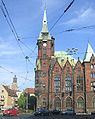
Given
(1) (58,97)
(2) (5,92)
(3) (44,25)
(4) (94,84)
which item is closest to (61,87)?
(1) (58,97)

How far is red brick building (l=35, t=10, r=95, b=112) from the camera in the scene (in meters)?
89.7

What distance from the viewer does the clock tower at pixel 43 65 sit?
91688mm

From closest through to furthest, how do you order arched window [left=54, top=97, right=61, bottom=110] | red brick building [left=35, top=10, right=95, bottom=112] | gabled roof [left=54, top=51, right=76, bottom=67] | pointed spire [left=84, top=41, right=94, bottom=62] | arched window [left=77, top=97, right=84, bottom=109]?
arched window [left=77, top=97, right=84, bottom=109] < red brick building [left=35, top=10, right=95, bottom=112] < arched window [left=54, top=97, right=61, bottom=110] < pointed spire [left=84, top=41, right=94, bottom=62] < gabled roof [left=54, top=51, right=76, bottom=67]

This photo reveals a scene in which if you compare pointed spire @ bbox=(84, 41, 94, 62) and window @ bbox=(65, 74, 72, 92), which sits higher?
pointed spire @ bbox=(84, 41, 94, 62)

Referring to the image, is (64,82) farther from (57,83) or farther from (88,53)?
(88,53)

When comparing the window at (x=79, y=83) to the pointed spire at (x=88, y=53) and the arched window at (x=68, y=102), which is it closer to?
the arched window at (x=68, y=102)

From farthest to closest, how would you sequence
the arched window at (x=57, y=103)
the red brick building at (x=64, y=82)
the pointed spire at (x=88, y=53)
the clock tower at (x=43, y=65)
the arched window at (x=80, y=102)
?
the pointed spire at (x=88, y=53) < the clock tower at (x=43, y=65) < the arched window at (x=57, y=103) < the red brick building at (x=64, y=82) < the arched window at (x=80, y=102)

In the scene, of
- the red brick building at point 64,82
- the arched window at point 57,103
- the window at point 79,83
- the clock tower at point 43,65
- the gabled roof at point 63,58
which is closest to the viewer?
the red brick building at point 64,82

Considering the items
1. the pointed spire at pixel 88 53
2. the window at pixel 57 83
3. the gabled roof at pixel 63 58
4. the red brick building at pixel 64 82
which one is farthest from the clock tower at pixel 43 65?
the pointed spire at pixel 88 53

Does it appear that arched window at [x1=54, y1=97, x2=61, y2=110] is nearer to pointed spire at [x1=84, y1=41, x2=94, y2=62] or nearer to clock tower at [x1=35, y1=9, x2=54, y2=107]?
clock tower at [x1=35, y1=9, x2=54, y2=107]

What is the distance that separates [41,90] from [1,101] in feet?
131

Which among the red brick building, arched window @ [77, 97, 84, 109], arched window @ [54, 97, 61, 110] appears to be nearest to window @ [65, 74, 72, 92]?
the red brick building

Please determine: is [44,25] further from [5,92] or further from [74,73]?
[5,92]

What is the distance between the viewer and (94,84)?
295 feet
